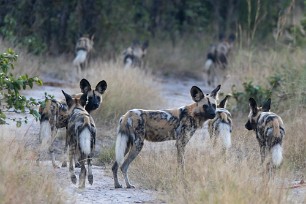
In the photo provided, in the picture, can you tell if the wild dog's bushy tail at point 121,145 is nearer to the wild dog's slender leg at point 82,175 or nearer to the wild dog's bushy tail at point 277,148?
the wild dog's slender leg at point 82,175

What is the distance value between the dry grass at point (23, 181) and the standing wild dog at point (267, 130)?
79.7 inches

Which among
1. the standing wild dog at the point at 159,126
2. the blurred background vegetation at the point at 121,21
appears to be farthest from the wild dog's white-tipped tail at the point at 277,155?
the blurred background vegetation at the point at 121,21

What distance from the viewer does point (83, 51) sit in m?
16.3

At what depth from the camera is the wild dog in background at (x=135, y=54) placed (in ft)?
52.7

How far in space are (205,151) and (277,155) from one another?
0.61 metres

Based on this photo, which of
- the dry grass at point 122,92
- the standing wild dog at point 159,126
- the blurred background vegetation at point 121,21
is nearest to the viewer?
the standing wild dog at point 159,126

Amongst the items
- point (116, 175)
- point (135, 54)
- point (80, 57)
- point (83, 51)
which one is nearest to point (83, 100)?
point (116, 175)

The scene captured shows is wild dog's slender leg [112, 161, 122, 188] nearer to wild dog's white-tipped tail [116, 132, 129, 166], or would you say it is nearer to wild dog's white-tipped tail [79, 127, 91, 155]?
wild dog's white-tipped tail [116, 132, 129, 166]

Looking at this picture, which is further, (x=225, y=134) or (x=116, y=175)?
(x=225, y=134)

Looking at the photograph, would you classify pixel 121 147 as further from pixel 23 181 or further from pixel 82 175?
pixel 23 181

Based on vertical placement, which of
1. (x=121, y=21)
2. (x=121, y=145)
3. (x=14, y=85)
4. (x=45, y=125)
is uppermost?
(x=121, y=21)

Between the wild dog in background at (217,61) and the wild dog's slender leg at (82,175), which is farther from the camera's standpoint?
the wild dog in background at (217,61)

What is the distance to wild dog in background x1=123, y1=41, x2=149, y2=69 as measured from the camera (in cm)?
1605

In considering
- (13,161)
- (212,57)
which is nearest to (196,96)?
(13,161)
